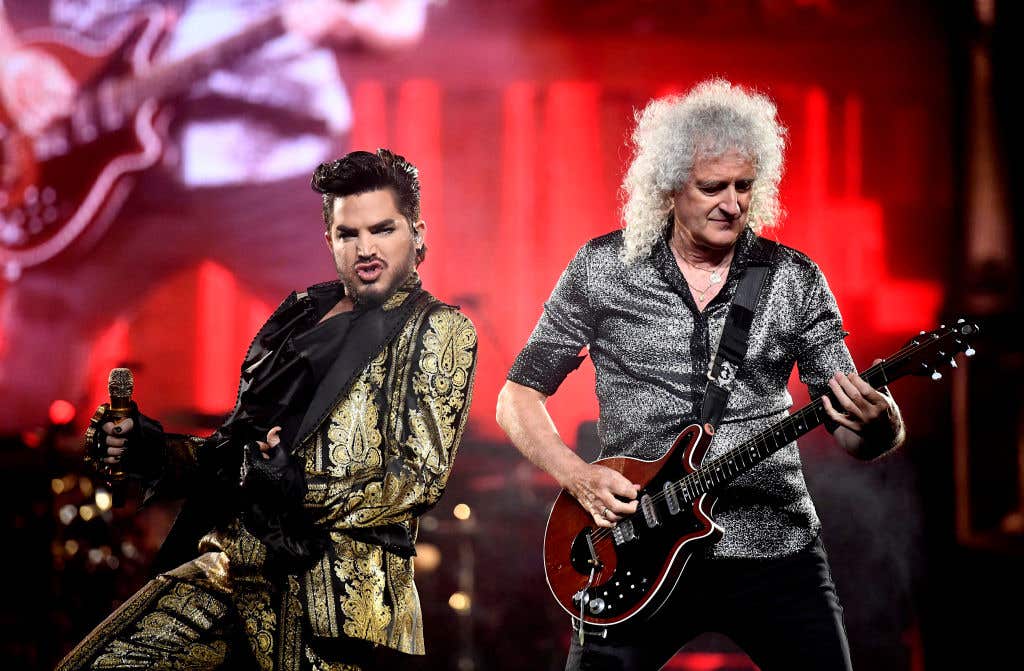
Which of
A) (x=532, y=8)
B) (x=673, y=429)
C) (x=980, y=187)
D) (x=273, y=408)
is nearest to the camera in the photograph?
(x=273, y=408)

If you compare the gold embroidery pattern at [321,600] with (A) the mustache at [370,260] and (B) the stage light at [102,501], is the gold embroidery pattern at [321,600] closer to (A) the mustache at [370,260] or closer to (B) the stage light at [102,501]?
(A) the mustache at [370,260]

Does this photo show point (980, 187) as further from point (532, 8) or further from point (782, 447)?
point (782, 447)

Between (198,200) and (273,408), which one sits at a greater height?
(198,200)

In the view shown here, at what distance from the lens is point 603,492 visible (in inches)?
122

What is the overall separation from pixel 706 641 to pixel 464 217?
11.4 feet

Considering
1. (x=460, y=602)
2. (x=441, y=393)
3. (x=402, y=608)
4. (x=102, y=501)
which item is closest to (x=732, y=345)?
(x=441, y=393)

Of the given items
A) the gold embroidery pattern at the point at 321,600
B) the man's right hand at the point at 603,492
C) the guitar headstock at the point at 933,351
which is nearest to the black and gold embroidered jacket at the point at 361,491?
the gold embroidery pattern at the point at 321,600

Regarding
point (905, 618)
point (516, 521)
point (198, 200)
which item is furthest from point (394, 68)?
point (905, 618)

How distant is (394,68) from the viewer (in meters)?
7.81

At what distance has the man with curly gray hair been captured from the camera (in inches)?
119

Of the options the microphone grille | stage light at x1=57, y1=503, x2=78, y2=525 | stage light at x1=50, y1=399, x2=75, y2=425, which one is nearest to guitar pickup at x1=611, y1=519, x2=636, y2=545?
the microphone grille

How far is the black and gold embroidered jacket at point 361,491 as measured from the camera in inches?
111

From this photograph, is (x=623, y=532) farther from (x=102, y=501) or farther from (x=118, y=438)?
(x=102, y=501)

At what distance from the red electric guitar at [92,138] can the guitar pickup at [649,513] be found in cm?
574
